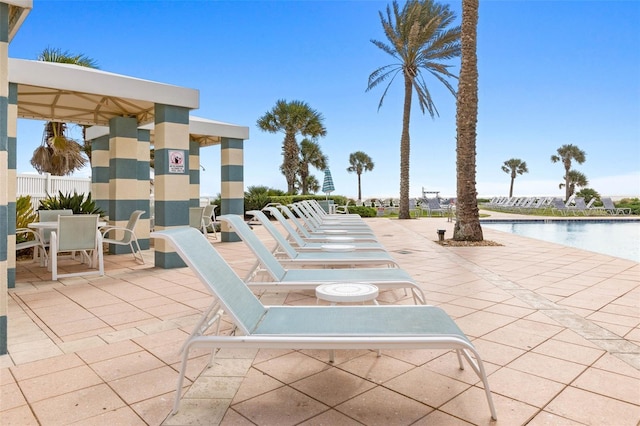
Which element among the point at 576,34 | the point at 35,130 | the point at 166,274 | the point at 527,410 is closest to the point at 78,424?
the point at 527,410

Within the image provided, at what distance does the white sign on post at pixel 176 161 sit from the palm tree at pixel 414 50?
13.5 m

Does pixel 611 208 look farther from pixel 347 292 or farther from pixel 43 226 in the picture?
pixel 43 226

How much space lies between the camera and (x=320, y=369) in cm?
274

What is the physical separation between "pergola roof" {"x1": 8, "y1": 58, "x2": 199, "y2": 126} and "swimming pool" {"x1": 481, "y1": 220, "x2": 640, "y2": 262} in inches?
408

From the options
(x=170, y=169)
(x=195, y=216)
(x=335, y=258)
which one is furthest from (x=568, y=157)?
(x=335, y=258)

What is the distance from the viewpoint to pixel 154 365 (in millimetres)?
2803

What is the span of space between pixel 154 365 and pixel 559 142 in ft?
174

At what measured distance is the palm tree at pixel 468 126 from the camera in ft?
31.7

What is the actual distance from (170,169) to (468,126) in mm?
6858

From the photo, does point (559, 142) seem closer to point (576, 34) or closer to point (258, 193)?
point (576, 34)

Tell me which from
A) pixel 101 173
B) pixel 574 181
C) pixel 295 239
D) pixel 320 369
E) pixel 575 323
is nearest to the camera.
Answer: pixel 320 369

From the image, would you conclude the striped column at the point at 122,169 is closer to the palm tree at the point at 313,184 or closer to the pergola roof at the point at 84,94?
the pergola roof at the point at 84,94

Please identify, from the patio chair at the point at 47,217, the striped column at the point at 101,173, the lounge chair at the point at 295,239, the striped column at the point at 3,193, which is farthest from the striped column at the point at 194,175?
the striped column at the point at 3,193

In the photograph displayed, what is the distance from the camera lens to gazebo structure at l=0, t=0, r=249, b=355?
4.90 metres
